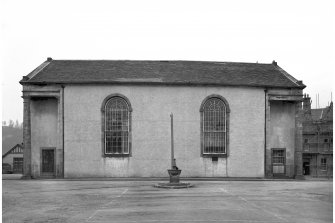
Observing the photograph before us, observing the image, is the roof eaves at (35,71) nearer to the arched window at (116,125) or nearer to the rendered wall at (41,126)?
the rendered wall at (41,126)

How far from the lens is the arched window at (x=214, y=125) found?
99.2ft

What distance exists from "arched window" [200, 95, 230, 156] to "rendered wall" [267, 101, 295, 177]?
12.7 ft

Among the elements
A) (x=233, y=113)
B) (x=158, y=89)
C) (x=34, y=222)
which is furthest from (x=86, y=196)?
(x=233, y=113)

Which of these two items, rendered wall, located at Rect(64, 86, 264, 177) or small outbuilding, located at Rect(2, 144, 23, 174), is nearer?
rendered wall, located at Rect(64, 86, 264, 177)

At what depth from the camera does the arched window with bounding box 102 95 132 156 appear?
2986cm

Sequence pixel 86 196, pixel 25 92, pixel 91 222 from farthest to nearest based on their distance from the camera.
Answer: pixel 25 92 < pixel 86 196 < pixel 91 222

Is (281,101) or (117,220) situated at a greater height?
(281,101)

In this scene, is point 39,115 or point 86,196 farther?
point 39,115

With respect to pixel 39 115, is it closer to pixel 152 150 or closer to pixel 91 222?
pixel 152 150

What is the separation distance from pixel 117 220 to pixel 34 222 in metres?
2.49

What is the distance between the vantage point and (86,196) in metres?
18.6

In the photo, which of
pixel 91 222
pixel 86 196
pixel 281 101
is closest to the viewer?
pixel 91 222

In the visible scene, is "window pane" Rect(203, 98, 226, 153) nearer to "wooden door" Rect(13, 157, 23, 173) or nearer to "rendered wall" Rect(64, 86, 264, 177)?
"rendered wall" Rect(64, 86, 264, 177)

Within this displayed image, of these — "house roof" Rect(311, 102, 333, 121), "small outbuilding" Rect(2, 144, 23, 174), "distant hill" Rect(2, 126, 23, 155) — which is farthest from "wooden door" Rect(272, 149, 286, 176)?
"distant hill" Rect(2, 126, 23, 155)
